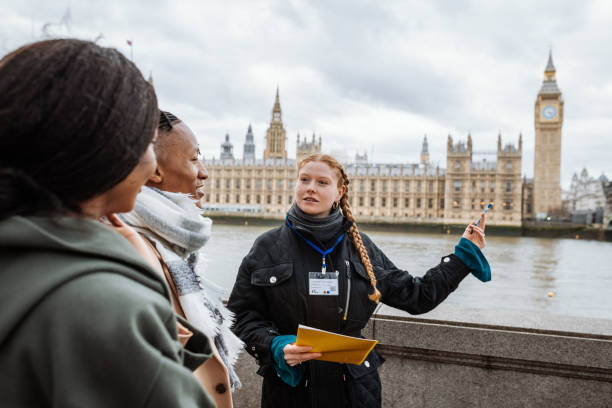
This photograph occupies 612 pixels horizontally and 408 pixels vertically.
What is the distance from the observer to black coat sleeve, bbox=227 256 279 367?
1.47 metres

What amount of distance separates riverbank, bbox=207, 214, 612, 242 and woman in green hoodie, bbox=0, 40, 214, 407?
40298 mm

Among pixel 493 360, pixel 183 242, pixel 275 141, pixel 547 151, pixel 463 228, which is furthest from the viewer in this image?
pixel 275 141

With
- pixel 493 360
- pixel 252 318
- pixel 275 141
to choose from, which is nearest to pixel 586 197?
Result: pixel 275 141

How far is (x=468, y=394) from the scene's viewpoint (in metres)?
2.12

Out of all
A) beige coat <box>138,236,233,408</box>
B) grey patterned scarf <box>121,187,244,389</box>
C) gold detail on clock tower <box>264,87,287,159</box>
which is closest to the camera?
beige coat <box>138,236,233,408</box>

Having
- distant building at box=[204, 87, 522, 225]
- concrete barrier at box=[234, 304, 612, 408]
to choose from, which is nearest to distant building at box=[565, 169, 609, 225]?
distant building at box=[204, 87, 522, 225]

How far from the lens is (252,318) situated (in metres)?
1.55

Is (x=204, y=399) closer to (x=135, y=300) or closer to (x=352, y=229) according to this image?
(x=135, y=300)

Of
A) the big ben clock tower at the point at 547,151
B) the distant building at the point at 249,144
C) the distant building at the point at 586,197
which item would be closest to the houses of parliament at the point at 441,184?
the big ben clock tower at the point at 547,151

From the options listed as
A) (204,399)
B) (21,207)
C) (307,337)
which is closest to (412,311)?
(307,337)

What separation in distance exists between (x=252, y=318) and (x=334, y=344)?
41 centimetres

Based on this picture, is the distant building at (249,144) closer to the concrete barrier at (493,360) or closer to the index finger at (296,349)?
the concrete barrier at (493,360)

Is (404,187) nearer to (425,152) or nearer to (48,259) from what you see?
(425,152)

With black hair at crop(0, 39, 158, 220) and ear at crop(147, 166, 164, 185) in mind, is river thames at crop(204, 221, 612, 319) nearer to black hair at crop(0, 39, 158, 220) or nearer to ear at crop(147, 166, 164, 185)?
ear at crop(147, 166, 164, 185)
